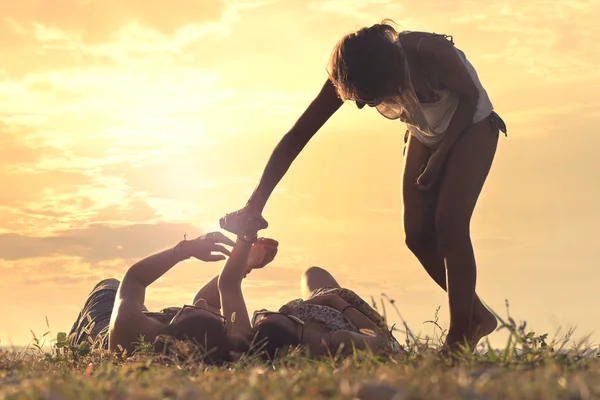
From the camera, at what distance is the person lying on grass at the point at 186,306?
597 centimetres

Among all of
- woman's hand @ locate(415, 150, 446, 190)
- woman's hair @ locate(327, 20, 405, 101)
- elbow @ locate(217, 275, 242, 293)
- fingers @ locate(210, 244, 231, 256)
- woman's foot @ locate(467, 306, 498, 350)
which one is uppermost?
woman's hair @ locate(327, 20, 405, 101)

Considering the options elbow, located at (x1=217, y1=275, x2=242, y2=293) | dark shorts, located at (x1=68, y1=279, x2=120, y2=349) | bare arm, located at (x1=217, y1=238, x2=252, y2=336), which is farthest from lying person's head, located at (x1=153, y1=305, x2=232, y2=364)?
dark shorts, located at (x1=68, y1=279, x2=120, y2=349)

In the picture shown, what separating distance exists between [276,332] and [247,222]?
1057 millimetres

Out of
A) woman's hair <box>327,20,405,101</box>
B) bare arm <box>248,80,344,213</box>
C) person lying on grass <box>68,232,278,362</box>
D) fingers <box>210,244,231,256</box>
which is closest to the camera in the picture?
woman's hair <box>327,20,405,101</box>

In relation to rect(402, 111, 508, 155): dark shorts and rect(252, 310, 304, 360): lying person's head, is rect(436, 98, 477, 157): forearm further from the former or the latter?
rect(252, 310, 304, 360): lying person's head

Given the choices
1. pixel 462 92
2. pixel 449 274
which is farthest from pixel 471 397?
pixel 462 92

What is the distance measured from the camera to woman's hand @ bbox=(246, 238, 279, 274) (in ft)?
24.4

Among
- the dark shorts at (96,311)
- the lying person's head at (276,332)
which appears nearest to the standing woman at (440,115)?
the lying person's head at (276,332)

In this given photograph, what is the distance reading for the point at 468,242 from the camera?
5.74m

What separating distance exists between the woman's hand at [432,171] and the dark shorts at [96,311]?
397 centimetres

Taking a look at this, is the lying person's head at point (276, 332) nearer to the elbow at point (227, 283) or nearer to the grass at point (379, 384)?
the elbow at point (227, 283)

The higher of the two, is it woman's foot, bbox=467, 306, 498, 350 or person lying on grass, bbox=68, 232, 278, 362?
person lying on grass, bbox=68, 232, 278, 362

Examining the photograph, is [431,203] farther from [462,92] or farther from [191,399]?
[191,399]

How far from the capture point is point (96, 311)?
29.2 feet
